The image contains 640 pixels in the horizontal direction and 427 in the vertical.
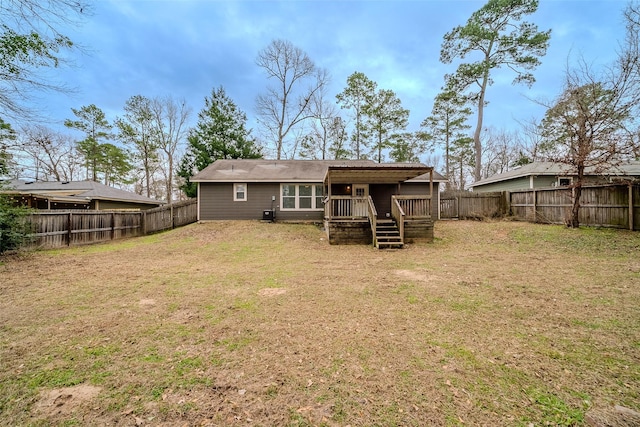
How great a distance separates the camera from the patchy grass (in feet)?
6.77

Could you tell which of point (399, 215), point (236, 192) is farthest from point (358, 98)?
point (399, 215)

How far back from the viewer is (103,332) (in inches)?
130

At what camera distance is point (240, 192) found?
14.5 m

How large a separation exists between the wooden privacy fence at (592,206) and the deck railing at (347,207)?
875 cm

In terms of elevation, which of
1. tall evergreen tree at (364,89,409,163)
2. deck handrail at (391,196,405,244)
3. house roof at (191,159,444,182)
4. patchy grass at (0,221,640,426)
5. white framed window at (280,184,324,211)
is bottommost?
patchy grass at (0,221,640,426)

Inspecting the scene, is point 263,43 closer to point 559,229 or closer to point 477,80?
point 477,80

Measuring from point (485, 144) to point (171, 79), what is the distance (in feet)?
111

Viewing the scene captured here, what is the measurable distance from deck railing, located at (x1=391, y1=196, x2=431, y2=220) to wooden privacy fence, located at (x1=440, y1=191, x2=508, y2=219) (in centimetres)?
644

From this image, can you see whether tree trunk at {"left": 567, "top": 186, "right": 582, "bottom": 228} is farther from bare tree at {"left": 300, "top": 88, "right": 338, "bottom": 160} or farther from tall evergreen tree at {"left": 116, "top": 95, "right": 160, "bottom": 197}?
tall evergreen tree at {"left": 116, "top": 95, "right": 160, "bottom": 197}

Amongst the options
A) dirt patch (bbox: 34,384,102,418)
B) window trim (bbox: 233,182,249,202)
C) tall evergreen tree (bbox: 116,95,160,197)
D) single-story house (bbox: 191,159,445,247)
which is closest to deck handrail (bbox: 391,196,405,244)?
single-story house (bbox: 191,159,445,247)

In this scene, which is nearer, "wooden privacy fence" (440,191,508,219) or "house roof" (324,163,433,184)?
"house roof" (324,163,433,184)

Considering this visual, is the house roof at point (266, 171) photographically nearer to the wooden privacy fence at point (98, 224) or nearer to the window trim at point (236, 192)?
the window trim at point (236, 192)

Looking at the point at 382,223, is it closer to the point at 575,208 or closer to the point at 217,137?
the point at 575,208

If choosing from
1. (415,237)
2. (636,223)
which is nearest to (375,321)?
(415,237)
